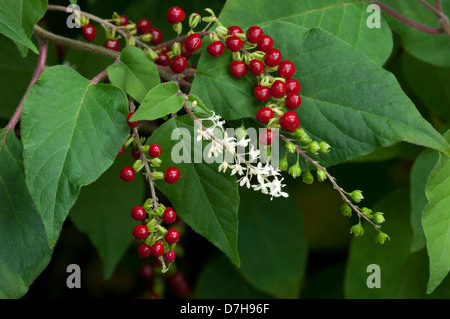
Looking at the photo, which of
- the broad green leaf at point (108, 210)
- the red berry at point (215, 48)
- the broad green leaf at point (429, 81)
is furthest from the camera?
the broad green leaf at point (429, 81)

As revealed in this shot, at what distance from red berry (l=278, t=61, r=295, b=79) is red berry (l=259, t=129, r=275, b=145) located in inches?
3.4

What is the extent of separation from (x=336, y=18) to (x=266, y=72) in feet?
0.75

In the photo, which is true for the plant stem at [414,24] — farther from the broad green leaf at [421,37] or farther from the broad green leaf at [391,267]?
the broad green leaf at [391,267]

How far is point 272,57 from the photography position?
2.43 ft

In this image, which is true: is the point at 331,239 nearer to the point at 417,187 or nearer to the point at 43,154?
the point at 417,187

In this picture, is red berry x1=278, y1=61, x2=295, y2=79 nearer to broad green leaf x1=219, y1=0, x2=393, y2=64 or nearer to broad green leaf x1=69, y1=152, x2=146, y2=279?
broad green leaf x1=219, y1=0, x2=393, y2=64

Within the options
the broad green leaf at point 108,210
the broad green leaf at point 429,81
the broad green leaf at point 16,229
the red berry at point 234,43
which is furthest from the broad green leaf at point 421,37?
the broad green leaf at point 16,229

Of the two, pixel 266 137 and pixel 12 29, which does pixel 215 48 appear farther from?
pixel 12 29

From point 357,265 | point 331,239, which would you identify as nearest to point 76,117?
point 357,265

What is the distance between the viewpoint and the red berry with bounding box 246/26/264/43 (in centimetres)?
76

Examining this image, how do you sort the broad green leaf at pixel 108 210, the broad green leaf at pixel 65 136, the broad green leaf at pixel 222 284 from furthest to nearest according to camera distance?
the broad green leaf at pixel 222 284 < the broad green leaf at pixel 108 210 < the broad green leaf at pixel 65 136

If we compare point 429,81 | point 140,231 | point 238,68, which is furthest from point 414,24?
point 140,231

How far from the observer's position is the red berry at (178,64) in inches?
31.1

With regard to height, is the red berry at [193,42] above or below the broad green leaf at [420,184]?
above
